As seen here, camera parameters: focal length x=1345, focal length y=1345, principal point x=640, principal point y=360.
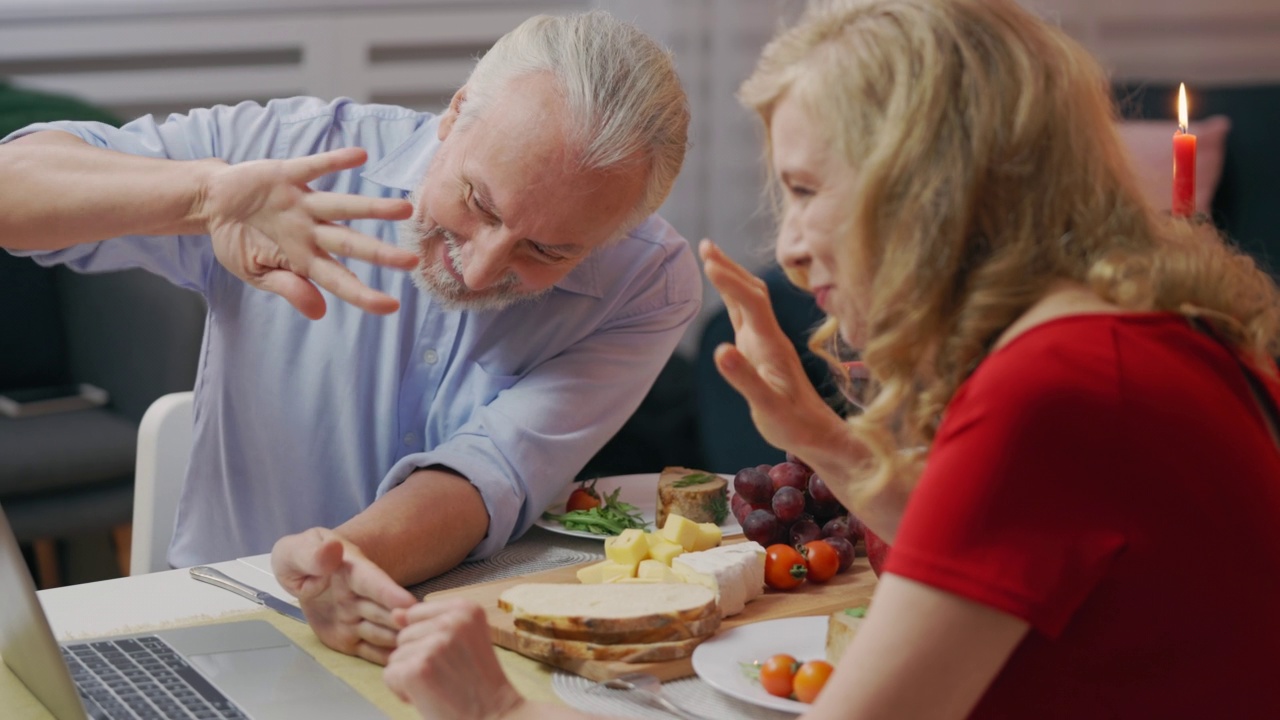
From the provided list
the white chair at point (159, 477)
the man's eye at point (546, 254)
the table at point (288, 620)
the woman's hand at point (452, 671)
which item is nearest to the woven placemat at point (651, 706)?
the table at point (288, 620)

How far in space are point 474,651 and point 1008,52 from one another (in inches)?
22.9

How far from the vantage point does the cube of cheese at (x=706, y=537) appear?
4.78ft

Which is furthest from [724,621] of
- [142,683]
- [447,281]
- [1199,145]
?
[1199,145]

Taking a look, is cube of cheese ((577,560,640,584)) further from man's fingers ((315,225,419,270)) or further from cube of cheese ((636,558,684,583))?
man's fingers ((315,225,419,270))

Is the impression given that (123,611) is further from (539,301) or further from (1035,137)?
(1035,137)

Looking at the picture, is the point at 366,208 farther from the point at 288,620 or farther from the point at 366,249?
the point at 288,620

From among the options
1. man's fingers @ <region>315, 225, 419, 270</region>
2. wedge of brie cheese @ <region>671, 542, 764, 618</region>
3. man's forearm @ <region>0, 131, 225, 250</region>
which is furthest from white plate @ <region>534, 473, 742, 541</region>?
man's forearm @ <region>0, 131, 225, 250</region>

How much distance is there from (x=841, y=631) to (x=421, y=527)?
1.77ft

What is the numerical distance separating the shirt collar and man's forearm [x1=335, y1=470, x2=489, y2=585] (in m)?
0.38

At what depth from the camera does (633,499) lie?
1811 mm

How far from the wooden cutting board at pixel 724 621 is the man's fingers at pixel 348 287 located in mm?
306

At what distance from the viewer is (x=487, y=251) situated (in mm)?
1671

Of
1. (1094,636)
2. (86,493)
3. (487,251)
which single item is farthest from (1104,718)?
(86,493)

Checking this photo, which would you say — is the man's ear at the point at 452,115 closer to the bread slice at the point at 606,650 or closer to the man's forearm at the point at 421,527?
the man's forearm at the point at 421,527
